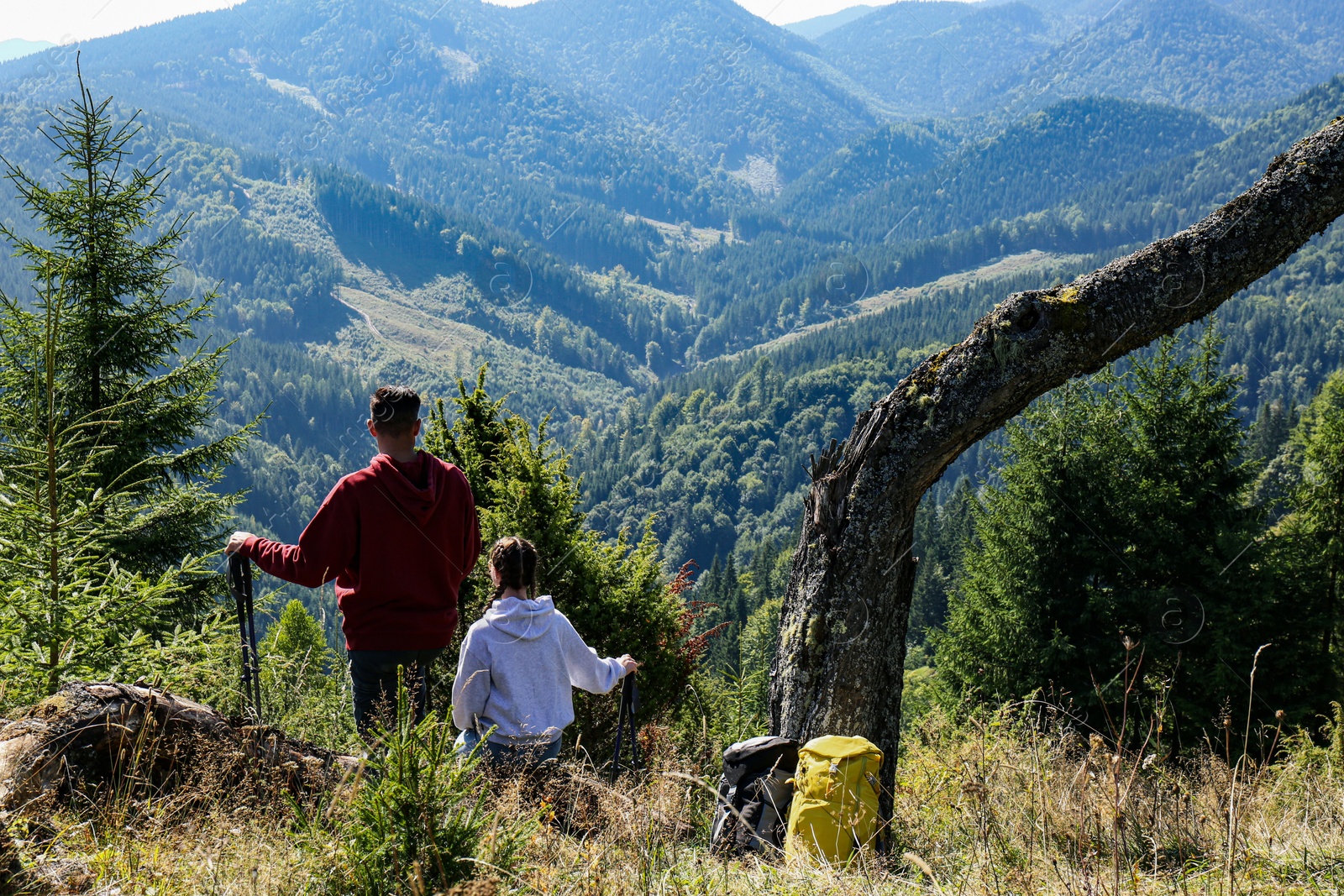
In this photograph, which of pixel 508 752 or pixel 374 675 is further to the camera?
pixel 374 675

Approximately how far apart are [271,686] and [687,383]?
591ft

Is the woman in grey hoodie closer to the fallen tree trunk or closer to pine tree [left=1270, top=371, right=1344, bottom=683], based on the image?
the fallen tree trunk

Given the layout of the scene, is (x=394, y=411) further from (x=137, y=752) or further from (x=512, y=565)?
(x=137, y=752)

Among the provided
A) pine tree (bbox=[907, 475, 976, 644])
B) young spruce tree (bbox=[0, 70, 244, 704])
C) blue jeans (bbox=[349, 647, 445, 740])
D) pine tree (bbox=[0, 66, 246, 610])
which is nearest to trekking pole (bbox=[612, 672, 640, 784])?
blue jeans (bbox=[349, 647, 445, 740])

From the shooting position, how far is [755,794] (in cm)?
332

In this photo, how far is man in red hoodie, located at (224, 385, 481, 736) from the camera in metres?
3.26

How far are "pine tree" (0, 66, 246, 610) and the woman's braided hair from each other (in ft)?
21.3

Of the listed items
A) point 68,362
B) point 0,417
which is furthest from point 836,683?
point 68,362

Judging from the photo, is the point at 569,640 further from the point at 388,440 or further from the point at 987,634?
the point at 987,634

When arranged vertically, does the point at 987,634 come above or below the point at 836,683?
below

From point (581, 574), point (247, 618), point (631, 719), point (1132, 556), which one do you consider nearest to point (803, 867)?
point (631, 719)

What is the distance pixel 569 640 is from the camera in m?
3.45

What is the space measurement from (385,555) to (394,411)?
59cm

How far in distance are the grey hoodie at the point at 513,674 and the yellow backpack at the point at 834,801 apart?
0.99 meters
